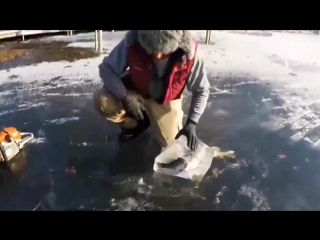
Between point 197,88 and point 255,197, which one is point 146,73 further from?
point 255,197

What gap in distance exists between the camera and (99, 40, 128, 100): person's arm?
3.00 ft

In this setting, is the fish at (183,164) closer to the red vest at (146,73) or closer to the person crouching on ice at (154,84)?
the person crouching on ice at (154,84)

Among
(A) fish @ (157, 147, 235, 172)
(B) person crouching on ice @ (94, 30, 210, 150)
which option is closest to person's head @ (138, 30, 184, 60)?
(B) person crouching on ice @ (94, 30, 210, 150)

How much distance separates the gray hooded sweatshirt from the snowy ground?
8 cm

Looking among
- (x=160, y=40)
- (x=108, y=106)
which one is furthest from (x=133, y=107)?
(x=160, y=40)

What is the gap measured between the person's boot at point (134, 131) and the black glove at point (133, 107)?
29 mm

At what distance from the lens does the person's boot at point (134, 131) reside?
100cm

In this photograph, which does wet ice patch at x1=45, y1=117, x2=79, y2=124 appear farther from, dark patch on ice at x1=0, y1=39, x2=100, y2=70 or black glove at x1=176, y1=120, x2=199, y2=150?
black glove at x1=176, y1=120, x2=199, y2=150
